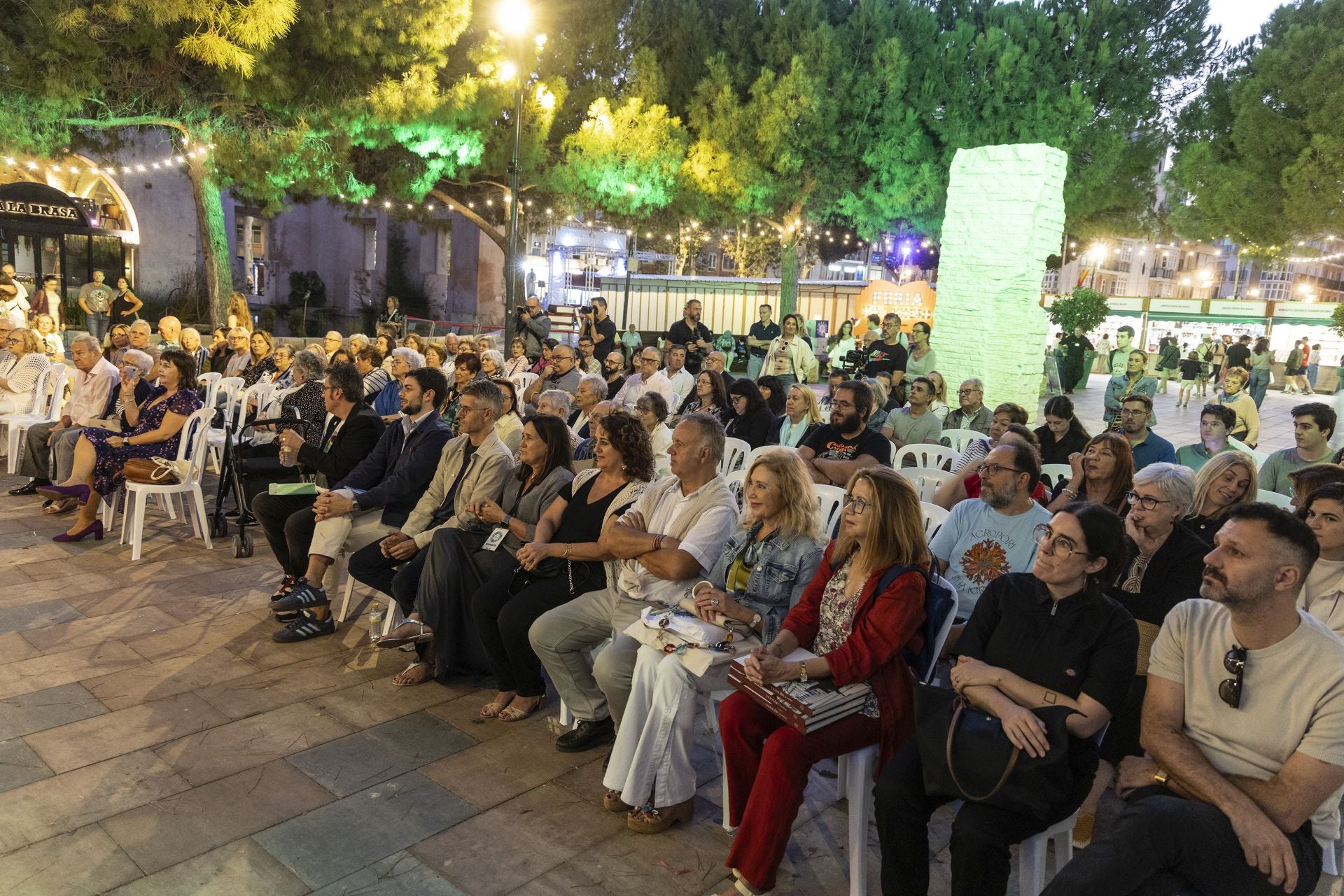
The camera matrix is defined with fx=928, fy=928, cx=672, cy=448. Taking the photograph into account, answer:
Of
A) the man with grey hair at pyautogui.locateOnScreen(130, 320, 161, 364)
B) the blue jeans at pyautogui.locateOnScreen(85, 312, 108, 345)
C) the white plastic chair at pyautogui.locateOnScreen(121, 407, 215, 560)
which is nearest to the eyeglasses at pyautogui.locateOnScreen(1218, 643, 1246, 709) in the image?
the white plastic chair at pyautogui.locateOnScreen(121, 407, 215, 560)

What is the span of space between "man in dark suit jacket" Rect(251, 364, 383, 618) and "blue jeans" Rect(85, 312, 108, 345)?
11209 millimetres

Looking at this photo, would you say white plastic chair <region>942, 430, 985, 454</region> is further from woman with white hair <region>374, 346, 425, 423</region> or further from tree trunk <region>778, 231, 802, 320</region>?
tree trunk <region>778, 231, 802, 320</region>

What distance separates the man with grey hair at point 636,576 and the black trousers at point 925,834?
1097 millimetres

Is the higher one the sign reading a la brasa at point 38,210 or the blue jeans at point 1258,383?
the sign reading a la brasa at point 38,210

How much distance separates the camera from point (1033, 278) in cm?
1058

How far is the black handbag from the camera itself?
2350 mm

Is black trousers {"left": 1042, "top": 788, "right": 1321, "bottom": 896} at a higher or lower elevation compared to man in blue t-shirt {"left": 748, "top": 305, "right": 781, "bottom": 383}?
lower

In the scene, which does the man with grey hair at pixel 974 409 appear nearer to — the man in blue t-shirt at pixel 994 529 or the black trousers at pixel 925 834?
the man in blue t-shirt at pixel 994 529

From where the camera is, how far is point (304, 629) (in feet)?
15.0

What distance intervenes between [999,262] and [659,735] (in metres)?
8.88

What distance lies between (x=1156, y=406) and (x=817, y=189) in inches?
312

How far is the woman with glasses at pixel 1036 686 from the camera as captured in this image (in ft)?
7.82

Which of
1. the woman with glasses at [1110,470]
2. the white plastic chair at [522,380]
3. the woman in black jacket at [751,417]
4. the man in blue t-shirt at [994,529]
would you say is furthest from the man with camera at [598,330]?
the man in blue t-shirt at [994,529]

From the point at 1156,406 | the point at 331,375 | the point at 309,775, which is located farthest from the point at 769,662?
the point at 1156,406
